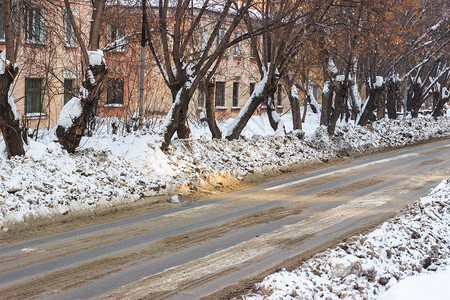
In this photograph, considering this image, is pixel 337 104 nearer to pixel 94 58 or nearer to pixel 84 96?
pixel 94 58

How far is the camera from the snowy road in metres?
5.87

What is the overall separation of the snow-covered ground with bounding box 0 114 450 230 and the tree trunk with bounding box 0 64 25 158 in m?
0.22

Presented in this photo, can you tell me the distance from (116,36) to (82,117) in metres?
8.76

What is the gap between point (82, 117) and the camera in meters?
11.5

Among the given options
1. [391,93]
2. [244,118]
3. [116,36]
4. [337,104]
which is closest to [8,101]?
[244,118]

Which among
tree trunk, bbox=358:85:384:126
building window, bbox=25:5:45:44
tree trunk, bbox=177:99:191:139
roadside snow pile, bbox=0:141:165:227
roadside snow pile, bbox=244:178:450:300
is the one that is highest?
building window, bbox=25:5:45:44

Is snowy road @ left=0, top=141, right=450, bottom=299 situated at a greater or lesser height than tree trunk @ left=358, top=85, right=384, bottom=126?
lesser

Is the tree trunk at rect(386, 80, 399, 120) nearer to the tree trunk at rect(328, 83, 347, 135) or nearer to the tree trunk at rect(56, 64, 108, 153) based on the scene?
the tree trunk at rect(328, 83, 347, 135)

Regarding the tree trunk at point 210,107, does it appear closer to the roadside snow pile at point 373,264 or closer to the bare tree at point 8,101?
the bare tree at point 8,101

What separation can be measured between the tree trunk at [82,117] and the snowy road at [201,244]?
2829mm

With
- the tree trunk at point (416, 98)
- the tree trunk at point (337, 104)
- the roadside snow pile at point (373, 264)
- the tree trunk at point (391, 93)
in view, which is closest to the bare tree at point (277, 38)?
the tree trunk at point (337, 104)

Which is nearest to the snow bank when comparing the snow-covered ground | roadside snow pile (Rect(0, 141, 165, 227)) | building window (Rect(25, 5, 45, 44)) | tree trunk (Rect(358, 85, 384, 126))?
the snow-covered ground

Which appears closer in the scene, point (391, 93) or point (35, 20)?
point (35, 20)

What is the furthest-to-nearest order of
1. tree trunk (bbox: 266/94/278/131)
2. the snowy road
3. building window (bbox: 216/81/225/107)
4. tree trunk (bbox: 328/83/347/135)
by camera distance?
building window (bbox: 216/81/225/107)
tree trunk (bbox: 328/83/347/135)
tree trunk (bbox: 266/94/278/131)
the snowy road
